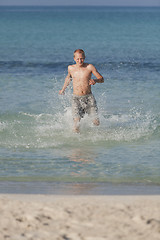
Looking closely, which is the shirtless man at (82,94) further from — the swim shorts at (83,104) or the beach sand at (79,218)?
the beach sand at (79,218)

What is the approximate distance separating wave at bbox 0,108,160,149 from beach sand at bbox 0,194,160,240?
3.22 meters

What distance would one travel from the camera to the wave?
845cm

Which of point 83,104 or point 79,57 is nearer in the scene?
point 79,57

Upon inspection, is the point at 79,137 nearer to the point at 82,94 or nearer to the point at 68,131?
the point at 68,131

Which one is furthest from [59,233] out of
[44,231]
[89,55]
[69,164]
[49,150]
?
[89,55]

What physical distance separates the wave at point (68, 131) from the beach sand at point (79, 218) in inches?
127

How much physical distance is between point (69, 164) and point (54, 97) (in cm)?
723

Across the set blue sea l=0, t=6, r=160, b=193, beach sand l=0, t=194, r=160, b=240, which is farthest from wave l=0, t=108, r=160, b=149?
beach sand l=0, t=194, r=160, b=240

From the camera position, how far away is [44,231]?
423cm

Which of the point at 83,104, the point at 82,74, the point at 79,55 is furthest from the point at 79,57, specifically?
the point at 83,104

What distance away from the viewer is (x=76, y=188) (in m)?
5.92

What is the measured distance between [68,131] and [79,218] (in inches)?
187

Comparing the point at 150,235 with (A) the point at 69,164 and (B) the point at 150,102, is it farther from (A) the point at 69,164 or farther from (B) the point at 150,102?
(B) the point at 150,102

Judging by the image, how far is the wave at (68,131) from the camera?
8.45 m
